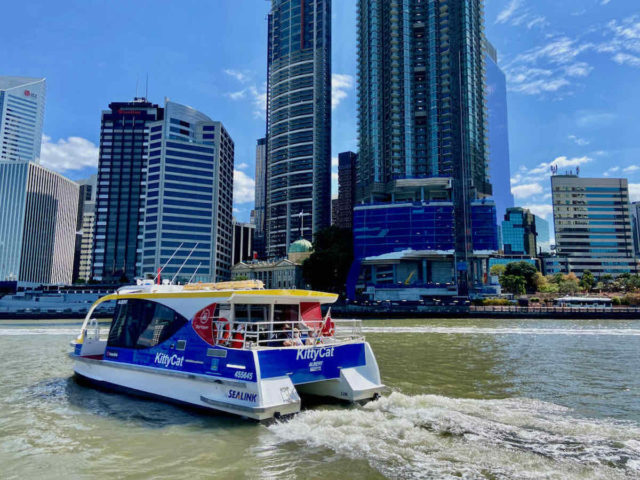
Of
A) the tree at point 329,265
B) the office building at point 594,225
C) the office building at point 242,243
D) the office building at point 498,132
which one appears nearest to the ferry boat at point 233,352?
the tree at point 329,265

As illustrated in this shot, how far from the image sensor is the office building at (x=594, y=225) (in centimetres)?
13788

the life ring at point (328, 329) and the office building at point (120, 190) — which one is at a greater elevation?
the office building at point (120, 190)

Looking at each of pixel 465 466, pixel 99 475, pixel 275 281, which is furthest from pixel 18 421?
pixel 275 281

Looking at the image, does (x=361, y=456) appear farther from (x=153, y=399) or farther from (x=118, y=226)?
(x=118, y=226)

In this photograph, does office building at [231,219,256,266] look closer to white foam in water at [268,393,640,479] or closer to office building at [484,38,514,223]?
office building at [484,38,514,223]

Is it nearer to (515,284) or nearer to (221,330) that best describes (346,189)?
(515,284)

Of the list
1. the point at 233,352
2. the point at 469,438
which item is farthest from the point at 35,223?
the point at 469,438

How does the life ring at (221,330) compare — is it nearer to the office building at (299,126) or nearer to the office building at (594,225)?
the office building at (299,126)

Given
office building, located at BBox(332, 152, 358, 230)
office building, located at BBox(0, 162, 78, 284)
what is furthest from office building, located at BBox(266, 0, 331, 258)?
office building, located at BBox(0, 162, 78, 284)

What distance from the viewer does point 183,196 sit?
121375 mm

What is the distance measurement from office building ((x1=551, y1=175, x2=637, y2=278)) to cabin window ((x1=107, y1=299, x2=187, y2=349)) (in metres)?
149

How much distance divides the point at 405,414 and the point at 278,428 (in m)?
2.87

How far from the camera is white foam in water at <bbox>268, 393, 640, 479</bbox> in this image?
7.29 metres

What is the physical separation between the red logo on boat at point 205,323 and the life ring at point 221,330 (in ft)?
0.43
